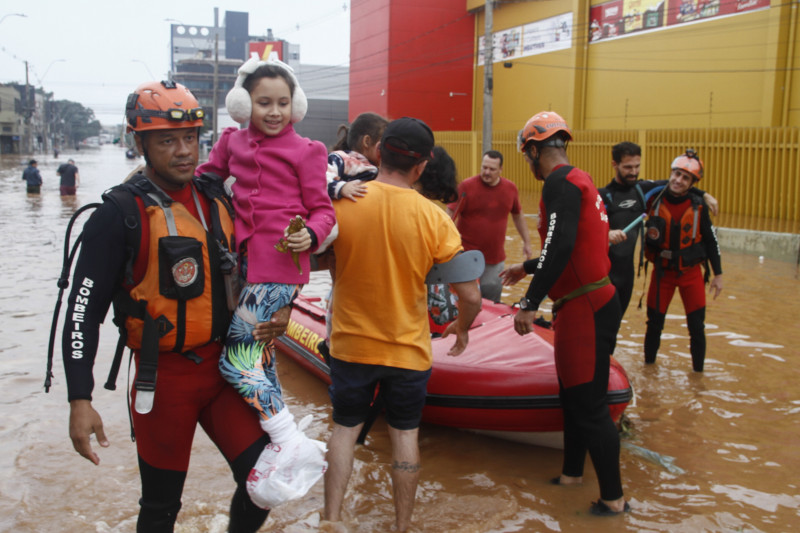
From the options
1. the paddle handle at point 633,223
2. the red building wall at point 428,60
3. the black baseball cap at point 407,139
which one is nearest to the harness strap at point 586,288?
the black baseball cap at point 407,139

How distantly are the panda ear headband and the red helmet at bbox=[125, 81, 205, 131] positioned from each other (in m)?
0.19

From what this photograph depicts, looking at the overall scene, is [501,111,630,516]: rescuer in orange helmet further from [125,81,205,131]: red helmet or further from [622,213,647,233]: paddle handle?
[622,213,647,233]: paddle handle

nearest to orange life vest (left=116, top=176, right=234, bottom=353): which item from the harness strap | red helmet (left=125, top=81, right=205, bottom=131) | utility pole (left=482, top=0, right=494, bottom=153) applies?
red helmet (left=125, top=81, right=205, bottom=131)

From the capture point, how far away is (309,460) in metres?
2.67

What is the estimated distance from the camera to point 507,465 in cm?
441

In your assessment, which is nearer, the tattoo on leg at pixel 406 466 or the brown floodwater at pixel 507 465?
the tattoo on leg at pixel 406 466

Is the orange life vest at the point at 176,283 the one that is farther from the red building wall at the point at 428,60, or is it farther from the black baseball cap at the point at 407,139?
the red building wall at the point at 428,60

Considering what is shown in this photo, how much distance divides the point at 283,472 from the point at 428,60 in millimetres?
32080

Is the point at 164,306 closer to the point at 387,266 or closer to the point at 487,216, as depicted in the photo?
the point at 387,266

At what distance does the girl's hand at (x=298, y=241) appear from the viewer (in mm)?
2648

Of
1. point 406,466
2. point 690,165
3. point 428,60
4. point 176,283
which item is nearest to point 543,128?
point 406,466

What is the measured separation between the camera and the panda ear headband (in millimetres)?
2770

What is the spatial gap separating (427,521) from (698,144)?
618 inches

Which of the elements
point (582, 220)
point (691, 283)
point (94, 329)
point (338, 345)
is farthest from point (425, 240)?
point (691, 283)
